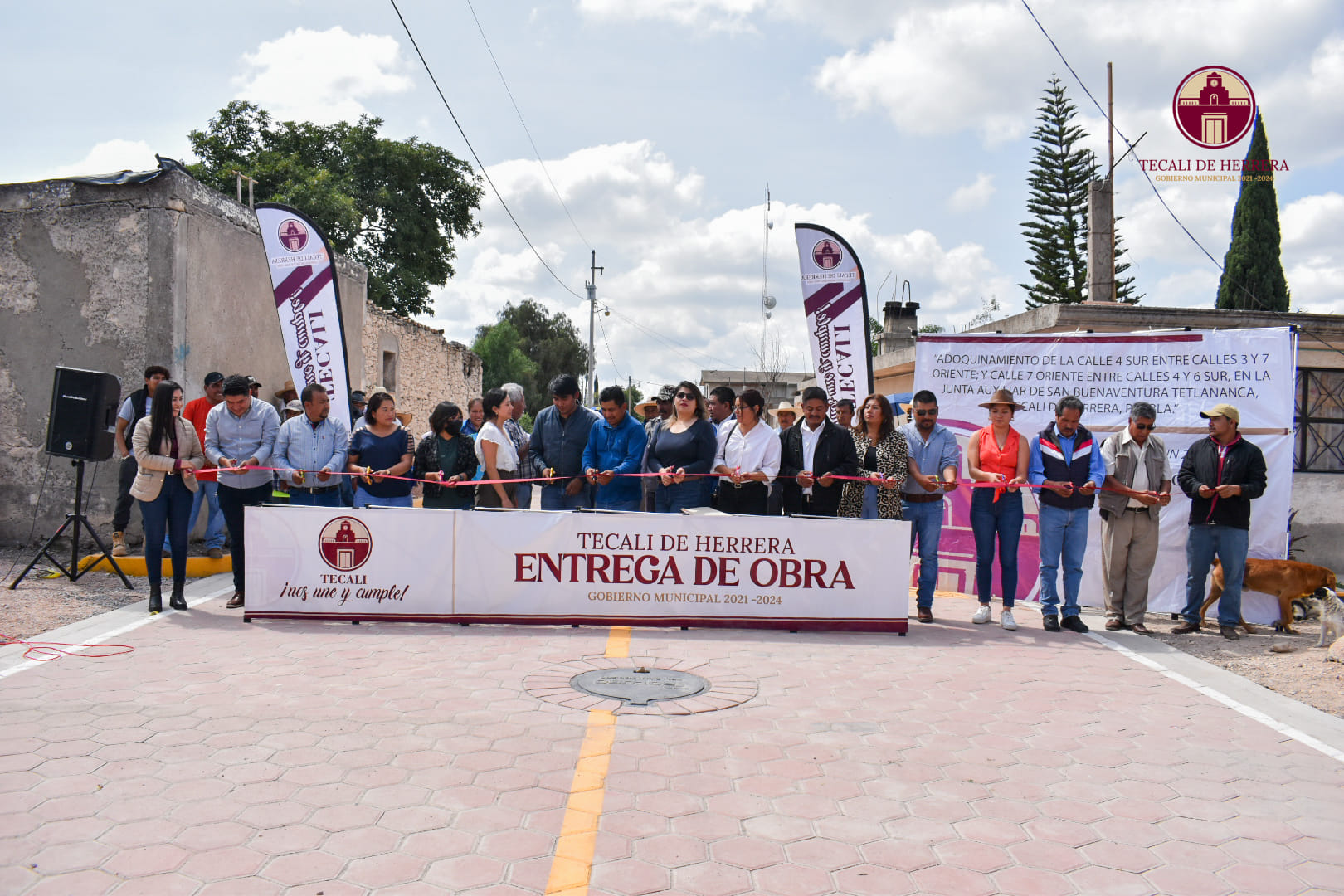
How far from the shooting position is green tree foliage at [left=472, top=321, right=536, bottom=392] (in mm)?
55375

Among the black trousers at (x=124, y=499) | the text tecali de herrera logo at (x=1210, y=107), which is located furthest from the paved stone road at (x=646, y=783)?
the text tecali de herrera logo at (x=1210, y=107)

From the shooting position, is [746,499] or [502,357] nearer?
[746,499]

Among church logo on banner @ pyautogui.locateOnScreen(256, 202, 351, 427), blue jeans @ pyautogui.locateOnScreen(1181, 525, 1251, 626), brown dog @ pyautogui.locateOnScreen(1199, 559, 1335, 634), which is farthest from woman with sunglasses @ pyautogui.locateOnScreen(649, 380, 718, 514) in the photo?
church logo on banner @ pyautogui.locateOnScreen(256, 202, 351, 427)

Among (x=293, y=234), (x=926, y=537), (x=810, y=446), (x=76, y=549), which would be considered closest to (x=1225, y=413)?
(x=926, y=537)

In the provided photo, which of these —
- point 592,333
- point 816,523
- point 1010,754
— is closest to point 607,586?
point 816,523

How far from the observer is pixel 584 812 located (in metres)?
3.61

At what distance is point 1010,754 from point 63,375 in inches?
328

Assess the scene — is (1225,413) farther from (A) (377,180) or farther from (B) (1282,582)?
(A) (377,180)

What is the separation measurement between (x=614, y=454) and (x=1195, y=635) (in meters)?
5.15

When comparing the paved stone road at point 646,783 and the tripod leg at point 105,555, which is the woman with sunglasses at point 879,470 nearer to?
the paved stone road at point 646,783

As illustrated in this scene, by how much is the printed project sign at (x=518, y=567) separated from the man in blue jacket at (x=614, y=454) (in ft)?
3.38

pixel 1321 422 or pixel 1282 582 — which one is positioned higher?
pixel 1321 422

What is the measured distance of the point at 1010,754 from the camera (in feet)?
14.4

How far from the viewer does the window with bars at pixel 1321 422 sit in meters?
11.3
